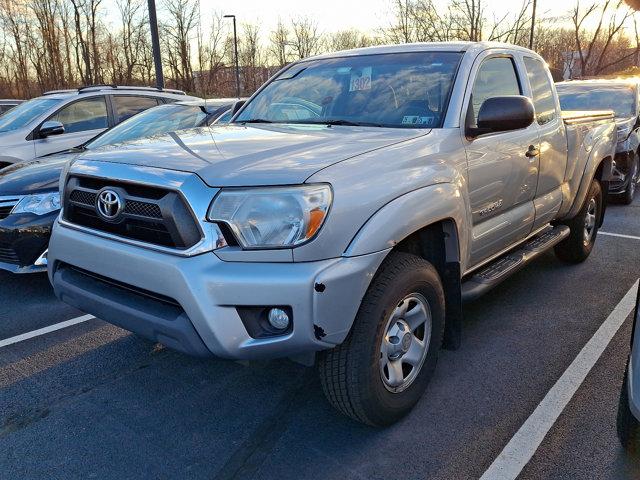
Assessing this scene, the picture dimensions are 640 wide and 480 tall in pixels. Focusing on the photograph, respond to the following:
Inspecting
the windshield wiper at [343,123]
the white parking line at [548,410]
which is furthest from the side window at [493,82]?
the white parking line at [548,410]

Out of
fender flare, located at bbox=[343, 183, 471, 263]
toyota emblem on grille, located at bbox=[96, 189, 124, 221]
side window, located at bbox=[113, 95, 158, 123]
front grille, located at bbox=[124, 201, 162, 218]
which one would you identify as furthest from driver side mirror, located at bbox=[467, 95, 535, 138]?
side window, located at bbox=[113, 95, 158, 123]

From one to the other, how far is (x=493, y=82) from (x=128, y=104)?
18.4ft

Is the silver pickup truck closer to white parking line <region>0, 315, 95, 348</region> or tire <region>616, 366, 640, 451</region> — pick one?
tire <region>616, 366, 640, 451</region>

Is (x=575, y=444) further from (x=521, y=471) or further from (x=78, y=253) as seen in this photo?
(x=78, y=253)

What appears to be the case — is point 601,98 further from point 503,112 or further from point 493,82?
point 503,112

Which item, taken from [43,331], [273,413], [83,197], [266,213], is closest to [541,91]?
[266,213]

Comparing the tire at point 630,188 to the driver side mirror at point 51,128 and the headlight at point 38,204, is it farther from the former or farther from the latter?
the driver side mirror at point 51,128

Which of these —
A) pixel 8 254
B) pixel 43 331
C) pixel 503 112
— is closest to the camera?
pixel 503 112

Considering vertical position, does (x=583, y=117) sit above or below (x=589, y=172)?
above

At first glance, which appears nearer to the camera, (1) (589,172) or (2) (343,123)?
(2) (343,123)

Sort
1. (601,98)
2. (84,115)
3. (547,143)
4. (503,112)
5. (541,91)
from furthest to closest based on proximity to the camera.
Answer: (601,98), (84,115), (541,91), (547,143), (503,112)

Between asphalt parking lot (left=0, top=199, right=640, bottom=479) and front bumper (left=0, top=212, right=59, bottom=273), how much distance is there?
49 cm

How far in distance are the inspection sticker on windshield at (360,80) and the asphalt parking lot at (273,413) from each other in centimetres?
179

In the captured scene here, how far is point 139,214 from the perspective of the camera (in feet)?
8.23
